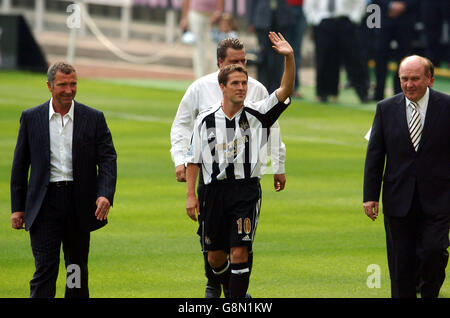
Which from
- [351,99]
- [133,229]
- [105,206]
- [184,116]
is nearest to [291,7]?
[351,99]

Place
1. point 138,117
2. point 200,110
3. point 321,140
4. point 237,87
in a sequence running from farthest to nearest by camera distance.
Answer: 1. point 138,117
2. point 321,140
3. point 200,110
4. point 237,87

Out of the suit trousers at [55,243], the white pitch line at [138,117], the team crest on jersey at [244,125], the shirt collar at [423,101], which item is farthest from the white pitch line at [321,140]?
the suit trousers at [55,243]

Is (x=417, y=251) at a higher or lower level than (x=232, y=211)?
lower

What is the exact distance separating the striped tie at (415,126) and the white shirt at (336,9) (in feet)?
42.6

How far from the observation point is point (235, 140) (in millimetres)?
8586

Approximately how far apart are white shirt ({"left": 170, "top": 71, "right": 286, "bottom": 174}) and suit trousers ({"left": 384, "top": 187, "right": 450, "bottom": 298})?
112cm

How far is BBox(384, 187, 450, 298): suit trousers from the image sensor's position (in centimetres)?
845

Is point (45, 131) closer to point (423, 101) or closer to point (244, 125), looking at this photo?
point (244, 125)

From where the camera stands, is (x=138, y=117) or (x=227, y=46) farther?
(x=138, y=117)

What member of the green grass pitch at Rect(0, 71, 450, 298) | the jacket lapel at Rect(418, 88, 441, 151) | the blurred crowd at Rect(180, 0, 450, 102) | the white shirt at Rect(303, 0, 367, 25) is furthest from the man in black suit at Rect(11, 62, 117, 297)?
the white shirt at Rect(303, 0, 367, 25)

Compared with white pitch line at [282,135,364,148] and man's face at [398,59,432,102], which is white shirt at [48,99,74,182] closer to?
man's face at [398,59,432,102]

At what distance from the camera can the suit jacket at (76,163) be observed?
8273mm

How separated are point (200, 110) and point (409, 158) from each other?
1.86m

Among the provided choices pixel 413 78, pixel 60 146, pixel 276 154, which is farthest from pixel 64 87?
pixel 413 78
